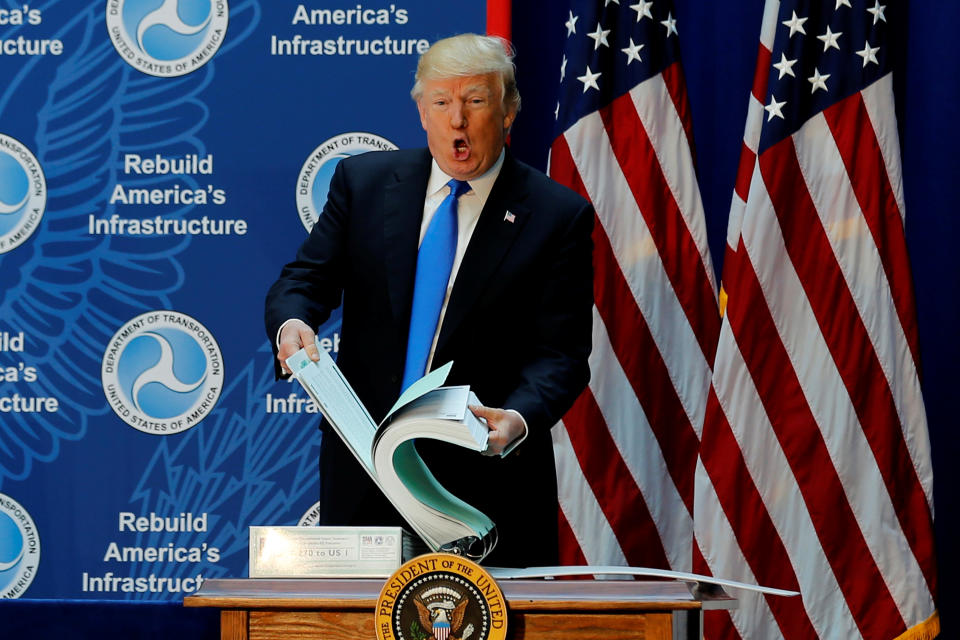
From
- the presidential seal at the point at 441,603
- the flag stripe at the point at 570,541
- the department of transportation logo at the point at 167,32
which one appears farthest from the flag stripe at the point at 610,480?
the presidential seal at the point at 441,603

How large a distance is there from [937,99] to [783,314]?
958 millimetres

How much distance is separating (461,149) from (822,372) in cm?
154

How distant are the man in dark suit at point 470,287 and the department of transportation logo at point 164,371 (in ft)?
4.69

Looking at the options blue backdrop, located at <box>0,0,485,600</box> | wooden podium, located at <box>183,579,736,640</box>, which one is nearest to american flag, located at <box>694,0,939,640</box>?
blue backdrop, located at <box>0,0,485,600</box>

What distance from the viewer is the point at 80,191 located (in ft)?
11.8

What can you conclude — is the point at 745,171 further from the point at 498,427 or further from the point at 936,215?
the point at 498,427

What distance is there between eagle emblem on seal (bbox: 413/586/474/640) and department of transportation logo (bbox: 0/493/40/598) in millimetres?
2500

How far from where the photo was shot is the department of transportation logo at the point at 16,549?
355cm

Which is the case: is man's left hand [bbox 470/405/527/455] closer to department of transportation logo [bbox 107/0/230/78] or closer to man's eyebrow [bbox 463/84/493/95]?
man's eyebrow [bbox 463/84/493/95]

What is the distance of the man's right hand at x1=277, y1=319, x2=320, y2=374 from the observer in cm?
183

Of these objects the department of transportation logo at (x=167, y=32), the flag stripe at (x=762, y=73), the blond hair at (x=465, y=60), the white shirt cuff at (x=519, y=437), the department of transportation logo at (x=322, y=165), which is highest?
the department of transportation logo at (x=167, y=32)

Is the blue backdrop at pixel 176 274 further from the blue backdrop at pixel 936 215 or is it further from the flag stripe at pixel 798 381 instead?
the blue backdrop at pixel 936 215

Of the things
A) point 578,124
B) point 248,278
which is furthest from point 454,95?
point 248,278

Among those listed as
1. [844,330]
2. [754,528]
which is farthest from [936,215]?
[754,528]
